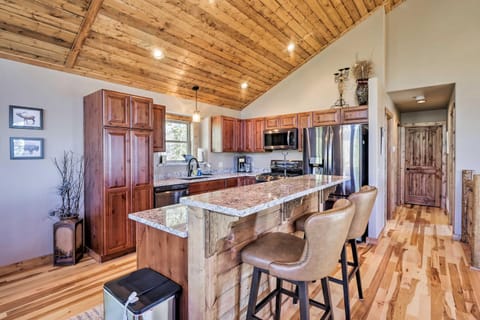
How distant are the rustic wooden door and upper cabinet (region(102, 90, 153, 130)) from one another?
6.43m

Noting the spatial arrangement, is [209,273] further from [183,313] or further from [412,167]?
[412,167]

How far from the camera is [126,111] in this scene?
3305mm

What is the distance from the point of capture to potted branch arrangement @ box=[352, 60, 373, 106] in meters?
4.12

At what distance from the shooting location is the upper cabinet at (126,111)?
3125mm

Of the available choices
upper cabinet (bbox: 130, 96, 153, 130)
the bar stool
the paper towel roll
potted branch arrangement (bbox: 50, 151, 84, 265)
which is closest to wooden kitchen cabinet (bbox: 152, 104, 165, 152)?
upper cabinet (bbox: 130, 96, 153, 130)

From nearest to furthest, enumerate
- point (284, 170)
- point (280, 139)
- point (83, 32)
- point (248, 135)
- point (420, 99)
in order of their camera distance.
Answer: point (83, 32) < point (420, 99) < point (280, 139) < point (284, 170) < point (248, 135)

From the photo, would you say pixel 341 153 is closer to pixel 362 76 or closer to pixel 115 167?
pixel 362 76

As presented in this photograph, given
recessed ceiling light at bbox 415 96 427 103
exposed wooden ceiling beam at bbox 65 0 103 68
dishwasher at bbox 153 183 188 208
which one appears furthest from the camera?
recessed ceiling light at bbox 415 96 427 103

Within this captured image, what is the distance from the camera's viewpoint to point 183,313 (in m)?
1.53

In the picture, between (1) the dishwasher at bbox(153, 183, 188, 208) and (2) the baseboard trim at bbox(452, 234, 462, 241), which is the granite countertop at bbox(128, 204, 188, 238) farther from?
(2) the baseboard trim at bbox(452, 234, 462, 241)

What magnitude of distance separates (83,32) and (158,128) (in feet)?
5.16

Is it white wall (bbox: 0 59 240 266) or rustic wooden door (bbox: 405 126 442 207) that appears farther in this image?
rustic wooden door (bbox: 405 126 442 207)

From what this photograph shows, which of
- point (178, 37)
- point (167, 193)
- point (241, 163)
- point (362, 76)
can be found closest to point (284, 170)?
point (241, 163)

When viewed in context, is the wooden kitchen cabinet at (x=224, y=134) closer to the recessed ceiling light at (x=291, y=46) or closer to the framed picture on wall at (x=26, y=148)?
the recessed ceiling light at (x=291, y=46)
